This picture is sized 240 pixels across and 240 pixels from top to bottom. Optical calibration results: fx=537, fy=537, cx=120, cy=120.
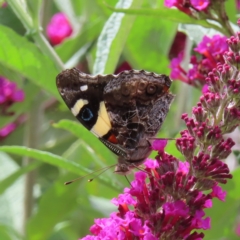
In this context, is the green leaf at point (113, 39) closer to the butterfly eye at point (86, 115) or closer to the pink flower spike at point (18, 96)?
the butterfly eye at point (86, 115)

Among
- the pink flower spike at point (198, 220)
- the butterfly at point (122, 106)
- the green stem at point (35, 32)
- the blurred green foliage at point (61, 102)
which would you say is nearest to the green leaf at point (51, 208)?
the blurred green foliage at point (61, 102)

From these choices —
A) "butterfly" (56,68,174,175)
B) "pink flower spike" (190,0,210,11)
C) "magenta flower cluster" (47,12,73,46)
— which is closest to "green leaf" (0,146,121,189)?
"butterfly" (56,68,174,175)

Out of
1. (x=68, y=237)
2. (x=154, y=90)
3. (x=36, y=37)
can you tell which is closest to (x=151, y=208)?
(x=154, y=90)

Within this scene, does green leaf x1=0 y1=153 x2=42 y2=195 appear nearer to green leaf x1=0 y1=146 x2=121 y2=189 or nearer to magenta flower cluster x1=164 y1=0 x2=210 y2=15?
green leaf x1=0 y1=146 x2=121 y2=189

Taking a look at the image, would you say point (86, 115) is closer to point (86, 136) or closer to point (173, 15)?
point (86, 136)

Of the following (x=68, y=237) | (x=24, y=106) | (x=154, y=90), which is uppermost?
(x=154, y=90)

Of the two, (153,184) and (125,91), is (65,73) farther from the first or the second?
(153,184)

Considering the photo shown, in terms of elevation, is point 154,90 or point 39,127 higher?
point 154,90
